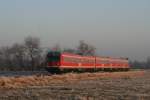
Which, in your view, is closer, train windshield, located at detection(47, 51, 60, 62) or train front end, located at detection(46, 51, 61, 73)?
train front end, located at detection(46, 51, 61, 73)

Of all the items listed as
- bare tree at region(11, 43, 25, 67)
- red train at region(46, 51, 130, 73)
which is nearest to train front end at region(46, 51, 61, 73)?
red train at region(46, 51, 130, 73)

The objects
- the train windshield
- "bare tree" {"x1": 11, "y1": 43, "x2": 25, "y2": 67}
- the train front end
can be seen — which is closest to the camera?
the train front end

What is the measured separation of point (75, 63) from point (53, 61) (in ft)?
13.5

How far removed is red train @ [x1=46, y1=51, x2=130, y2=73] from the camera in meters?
52.2

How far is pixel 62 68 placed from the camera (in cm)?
5256

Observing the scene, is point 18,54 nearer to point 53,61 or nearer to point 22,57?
point 22,57

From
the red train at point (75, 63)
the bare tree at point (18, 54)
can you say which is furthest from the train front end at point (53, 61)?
the bare tree at point (18, 54)

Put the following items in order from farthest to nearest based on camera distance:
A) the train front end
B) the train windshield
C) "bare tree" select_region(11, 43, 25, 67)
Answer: "bare tree" select_region(11, 43, 25, 67) → the train windshield → the train front end

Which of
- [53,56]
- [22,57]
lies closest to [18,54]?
[22,57]

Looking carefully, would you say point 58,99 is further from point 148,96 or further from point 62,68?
point 62,68

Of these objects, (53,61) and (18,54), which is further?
(18,54)

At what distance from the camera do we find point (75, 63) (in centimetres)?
5572

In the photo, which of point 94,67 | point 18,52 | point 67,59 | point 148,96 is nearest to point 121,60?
point 94,67

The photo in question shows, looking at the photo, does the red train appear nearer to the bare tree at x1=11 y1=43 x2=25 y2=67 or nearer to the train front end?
the train front end
